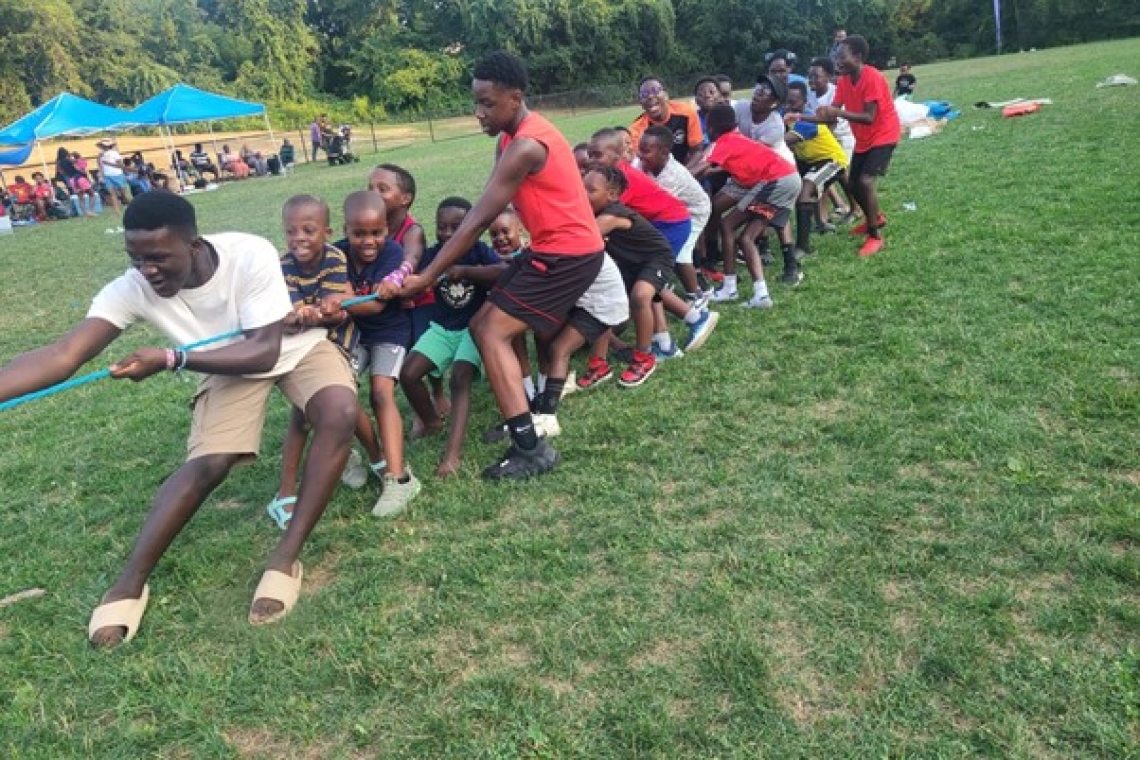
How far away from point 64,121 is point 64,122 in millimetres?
36

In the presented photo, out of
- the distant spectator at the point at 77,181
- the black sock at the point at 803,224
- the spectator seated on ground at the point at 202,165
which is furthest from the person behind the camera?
the spectator seated on ground at the point at 202,165

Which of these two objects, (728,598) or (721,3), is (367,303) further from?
(721,3)

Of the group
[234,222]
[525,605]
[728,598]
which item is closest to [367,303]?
[525,605]

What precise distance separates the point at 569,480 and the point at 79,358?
82.3 inches

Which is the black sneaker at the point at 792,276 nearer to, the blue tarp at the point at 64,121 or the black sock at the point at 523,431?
the black sock at the point at 523,431

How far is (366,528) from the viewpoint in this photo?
359cm

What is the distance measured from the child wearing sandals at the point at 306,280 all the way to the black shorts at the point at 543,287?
760 mm

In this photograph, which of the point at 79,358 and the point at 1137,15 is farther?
the point at 1137,15

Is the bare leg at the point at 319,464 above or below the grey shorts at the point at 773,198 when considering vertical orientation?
below

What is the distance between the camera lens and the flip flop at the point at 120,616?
118 inches

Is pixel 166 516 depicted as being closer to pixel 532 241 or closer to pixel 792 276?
pixel 532 241

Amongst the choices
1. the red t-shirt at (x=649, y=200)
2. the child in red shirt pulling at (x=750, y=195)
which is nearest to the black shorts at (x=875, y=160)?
the child in red shirt pulling at (x=750, y=195)

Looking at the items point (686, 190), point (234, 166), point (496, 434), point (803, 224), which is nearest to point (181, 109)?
point (234, 166)

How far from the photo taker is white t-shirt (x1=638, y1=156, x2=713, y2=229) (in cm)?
590
